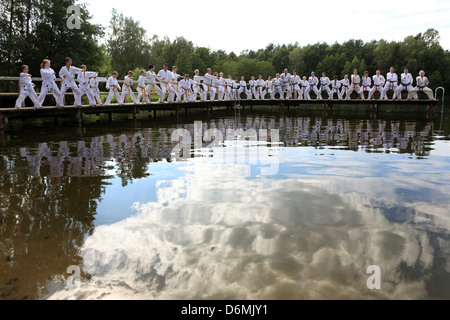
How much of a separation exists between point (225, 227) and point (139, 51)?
63.7 metres

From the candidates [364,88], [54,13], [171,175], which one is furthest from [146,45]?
[171,175]

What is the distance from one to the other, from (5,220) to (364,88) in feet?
80.0

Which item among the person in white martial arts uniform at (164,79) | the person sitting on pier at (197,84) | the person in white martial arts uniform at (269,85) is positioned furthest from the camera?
the person in white martial arts uniform at (269,85)

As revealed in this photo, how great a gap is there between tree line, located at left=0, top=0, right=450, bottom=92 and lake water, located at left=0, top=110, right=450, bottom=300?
2318cm

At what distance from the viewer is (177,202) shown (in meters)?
4.69

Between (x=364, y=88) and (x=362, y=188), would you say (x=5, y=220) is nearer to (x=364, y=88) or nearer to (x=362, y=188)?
(x=362, y=188)

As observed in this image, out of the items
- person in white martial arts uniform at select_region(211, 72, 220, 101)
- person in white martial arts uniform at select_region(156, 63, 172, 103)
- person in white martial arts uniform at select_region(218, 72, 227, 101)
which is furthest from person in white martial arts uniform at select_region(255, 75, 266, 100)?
person in white martial arts uniform at select_region(156, 63, 172, 103)

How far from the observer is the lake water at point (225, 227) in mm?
2855

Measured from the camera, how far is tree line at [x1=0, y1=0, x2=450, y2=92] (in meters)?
26.6

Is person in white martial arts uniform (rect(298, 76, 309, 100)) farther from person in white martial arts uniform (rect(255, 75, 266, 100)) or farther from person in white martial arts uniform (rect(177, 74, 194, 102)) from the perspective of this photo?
person in white martial arts uniform (rect(177, 74, 194, 102))

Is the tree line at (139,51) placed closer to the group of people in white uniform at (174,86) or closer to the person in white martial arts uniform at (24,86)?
the group of people in white uniform at (174,86)

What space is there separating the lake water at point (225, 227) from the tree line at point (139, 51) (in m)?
23.2

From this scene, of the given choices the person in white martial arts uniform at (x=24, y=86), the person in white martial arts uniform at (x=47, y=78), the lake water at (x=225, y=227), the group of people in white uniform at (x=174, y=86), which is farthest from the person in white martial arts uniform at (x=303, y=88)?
the lake water at (x=225, y=227)

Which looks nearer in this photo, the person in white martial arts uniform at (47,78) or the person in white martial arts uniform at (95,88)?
the person in white martial arts uniform at (47,78)
